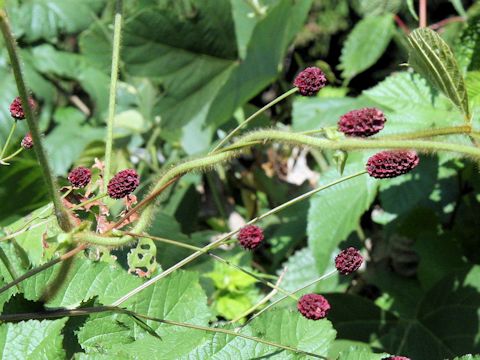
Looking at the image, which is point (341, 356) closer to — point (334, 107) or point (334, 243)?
point (334, 243)

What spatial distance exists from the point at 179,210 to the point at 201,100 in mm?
294

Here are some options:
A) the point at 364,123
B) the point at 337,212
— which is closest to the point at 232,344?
the point at 364,123

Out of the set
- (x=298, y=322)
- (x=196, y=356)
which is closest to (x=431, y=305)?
(x=298, y=322)

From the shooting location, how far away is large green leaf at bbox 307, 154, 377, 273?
1554mm

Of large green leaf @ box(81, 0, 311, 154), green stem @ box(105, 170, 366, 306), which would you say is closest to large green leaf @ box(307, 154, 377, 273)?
large green leaf @ box(81, 0, 311, 154)

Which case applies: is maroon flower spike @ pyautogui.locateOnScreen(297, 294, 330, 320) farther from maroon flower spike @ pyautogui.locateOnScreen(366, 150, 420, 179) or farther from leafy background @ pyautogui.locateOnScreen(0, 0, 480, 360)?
maroon flower spike @ pyautogui.locateOnScreen(366, 150, 420, 179)

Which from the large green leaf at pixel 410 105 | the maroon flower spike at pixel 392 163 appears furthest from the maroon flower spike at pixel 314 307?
the large green leaf at pixel 410 105

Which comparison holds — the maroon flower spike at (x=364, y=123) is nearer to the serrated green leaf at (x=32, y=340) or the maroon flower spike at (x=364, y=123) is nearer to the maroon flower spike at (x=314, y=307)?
the maroon flower spike at (x=314, y=307)

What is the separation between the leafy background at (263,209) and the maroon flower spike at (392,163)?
2.9 inches

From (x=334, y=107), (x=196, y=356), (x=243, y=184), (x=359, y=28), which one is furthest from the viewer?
(x=243, y=184)

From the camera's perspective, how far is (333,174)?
1.64 m

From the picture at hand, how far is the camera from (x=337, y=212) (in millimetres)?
1592

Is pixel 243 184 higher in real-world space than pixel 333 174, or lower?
lower

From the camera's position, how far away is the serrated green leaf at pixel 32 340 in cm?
82
